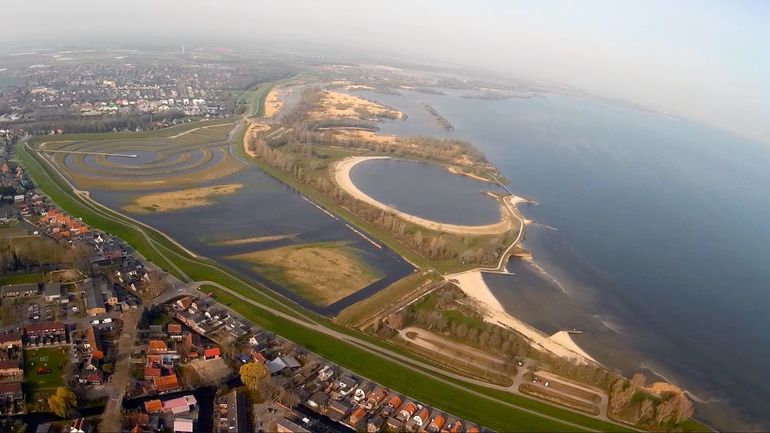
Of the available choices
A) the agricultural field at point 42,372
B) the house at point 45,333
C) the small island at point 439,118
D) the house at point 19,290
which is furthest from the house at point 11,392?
the small island at point 439,118

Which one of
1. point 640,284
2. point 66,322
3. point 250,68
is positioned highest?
point 250,68

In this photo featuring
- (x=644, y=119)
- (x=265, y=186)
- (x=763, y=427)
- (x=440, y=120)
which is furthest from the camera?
(x=644, y=119)

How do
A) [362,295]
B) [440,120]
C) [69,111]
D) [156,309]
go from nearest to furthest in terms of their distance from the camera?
[156,309] → [362,295] → [69,111] → [440,120]

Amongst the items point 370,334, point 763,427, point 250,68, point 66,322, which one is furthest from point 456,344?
point 250,68

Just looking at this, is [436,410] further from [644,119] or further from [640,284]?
[644,119]

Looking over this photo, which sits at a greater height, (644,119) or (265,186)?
(644,119)

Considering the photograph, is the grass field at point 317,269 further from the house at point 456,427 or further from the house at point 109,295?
the house at point 456,427
